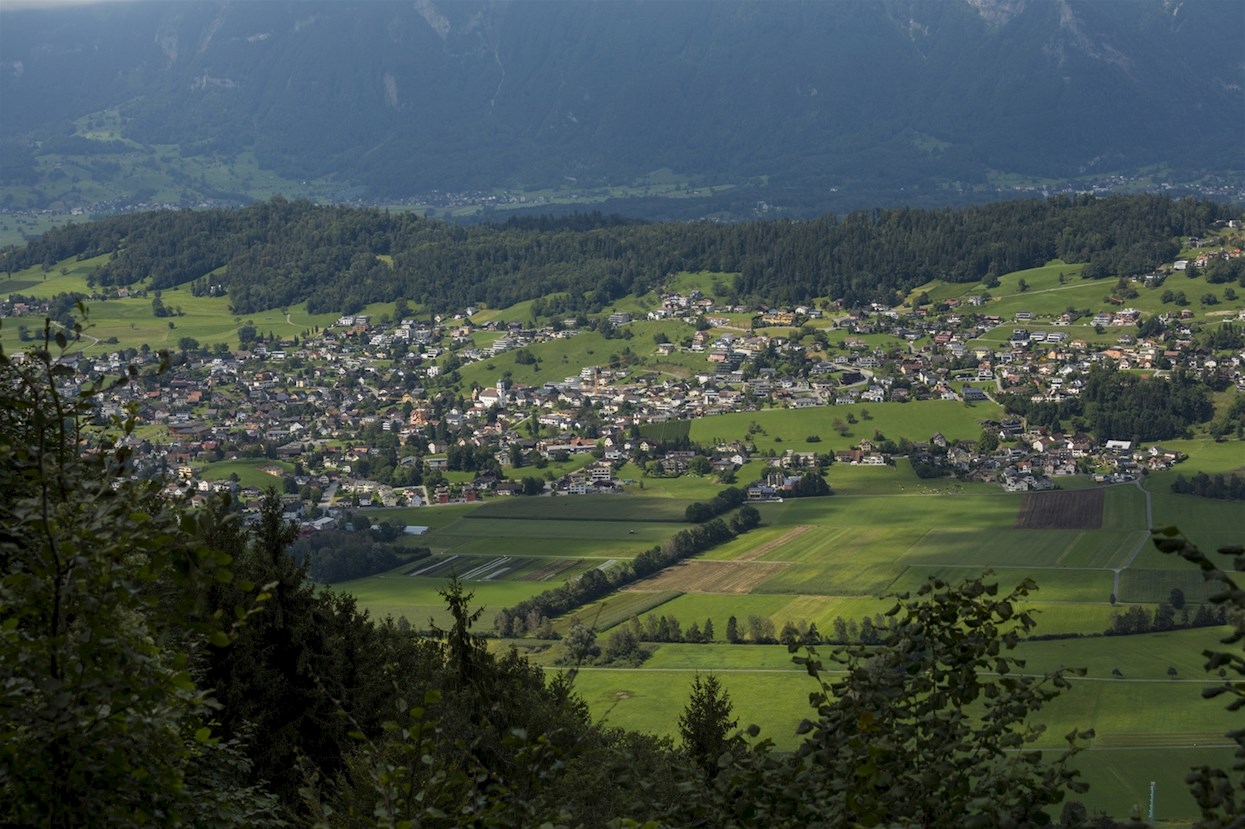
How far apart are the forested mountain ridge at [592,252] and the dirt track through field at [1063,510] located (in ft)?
163

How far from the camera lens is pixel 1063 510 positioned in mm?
64125

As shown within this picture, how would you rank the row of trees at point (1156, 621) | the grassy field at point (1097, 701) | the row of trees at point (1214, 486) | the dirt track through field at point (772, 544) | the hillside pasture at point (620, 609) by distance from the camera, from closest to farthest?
the grassy field at point (1097, 701) < the row of trees at point (1156, 621) < the hillside pasture at point (620, 609) < the dirt track through field at point (772, 544) < the row of trees at point (1214, 486)

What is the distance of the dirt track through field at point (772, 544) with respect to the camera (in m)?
57.5

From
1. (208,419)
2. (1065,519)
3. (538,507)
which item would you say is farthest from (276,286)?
(1065,519)

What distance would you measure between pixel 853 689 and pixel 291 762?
11.9 meters

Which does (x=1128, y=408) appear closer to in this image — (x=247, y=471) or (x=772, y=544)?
(x=772, y=544)

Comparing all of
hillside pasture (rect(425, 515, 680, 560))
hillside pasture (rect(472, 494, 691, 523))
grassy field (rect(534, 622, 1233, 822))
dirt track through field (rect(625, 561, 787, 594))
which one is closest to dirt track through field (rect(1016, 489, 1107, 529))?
dirt track through field (rect(625, 561, 787, 594))

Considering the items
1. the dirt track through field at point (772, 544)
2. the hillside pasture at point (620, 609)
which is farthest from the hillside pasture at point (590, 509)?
the hillside pasture at point (620, 609)

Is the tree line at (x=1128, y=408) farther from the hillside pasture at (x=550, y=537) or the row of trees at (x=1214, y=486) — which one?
the hillside pasture at (x=550, y=537)


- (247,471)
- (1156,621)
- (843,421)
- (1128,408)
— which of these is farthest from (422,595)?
(1128,408)

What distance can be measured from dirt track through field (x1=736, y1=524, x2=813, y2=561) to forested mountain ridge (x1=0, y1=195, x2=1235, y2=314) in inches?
2292

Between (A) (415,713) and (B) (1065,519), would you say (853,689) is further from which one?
(B) (1065,519)

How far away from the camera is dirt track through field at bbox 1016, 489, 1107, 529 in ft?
202

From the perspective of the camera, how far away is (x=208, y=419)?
91125mm
